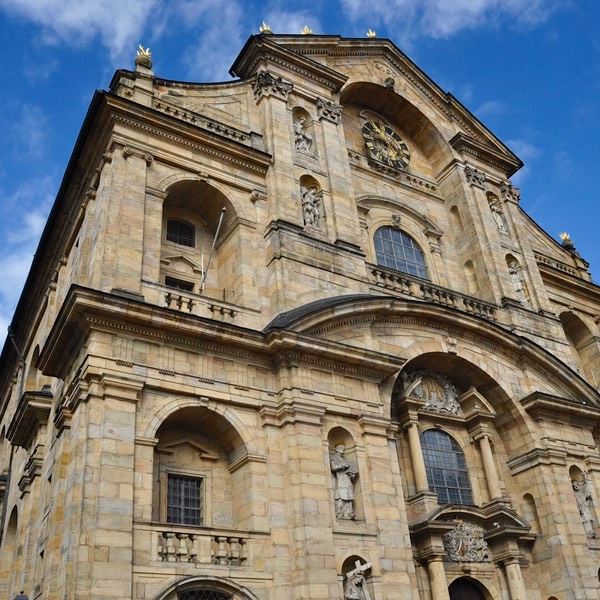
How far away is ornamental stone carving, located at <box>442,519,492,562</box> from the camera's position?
55.6 ft

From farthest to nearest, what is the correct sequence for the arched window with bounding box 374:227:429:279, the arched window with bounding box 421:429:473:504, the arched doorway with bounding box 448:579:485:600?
the arched window with bounding box 374:227:429:279
the arched window with bounding box 421:429:473:504
the arched doorway with bounding box 448:579:485:600

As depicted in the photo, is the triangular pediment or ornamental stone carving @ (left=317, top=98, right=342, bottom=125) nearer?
ornamental stone carving @ (left=317, top=98, right=342, bottom=125)

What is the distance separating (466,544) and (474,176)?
1291 cm

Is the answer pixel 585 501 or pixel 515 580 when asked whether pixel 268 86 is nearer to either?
pixel 585 501

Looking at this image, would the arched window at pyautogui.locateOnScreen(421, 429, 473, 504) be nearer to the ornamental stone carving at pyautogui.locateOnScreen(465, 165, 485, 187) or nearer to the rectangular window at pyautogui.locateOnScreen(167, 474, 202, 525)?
the rectangular window at pyautogui.locateOnScreen(167, 474, 202, 525)

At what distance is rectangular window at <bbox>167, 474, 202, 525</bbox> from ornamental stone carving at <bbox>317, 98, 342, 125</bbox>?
11905 millimetres

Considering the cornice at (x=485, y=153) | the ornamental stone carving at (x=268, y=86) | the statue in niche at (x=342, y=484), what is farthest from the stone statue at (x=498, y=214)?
the statue in niche at (x=342, y=484)

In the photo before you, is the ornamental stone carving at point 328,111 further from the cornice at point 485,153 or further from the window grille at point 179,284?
the window grille at point 179,284

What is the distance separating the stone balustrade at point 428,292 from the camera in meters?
19.6

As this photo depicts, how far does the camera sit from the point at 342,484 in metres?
A: 15.1

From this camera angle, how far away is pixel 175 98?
19.3 meters

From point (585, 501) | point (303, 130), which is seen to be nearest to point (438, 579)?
point (585, 501)

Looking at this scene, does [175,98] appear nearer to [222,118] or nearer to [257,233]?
[222,118]

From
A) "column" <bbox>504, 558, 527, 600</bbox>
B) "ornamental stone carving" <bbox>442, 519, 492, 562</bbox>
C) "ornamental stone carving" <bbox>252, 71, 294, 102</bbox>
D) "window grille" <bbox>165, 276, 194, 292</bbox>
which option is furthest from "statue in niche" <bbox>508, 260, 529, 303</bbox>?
"window grille" <bbox>165, 276, 194, 292</bbox>
